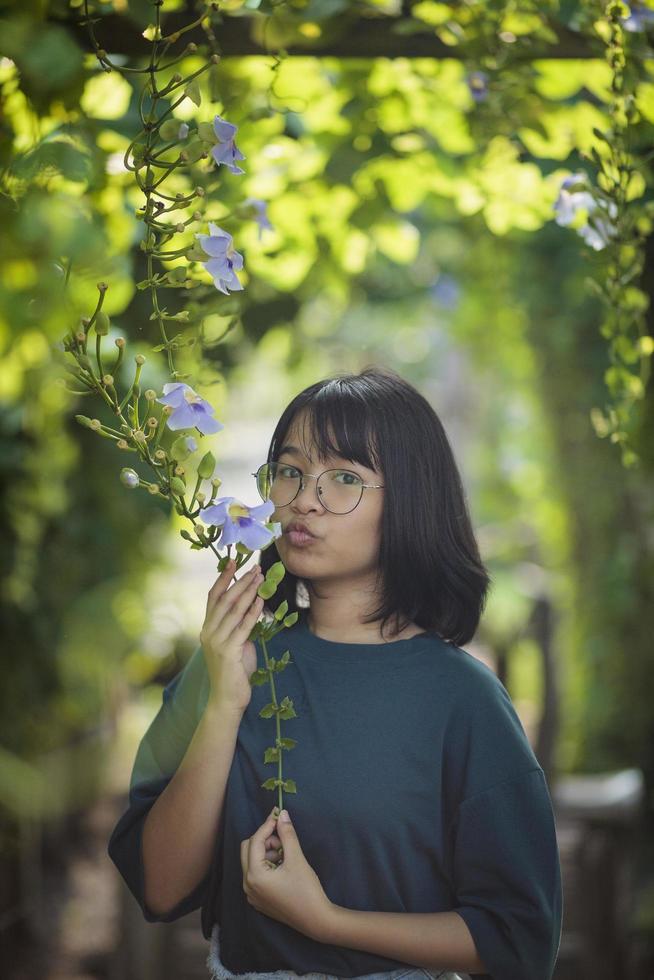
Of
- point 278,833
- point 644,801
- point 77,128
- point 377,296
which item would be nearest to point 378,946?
point 278,833

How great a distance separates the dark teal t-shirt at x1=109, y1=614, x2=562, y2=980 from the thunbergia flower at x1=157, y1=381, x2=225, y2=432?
1.07 ft

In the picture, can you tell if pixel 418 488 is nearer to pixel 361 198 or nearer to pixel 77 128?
pixel 77 128

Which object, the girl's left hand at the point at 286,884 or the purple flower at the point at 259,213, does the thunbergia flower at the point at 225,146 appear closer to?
the purple flower at the point at 259,213

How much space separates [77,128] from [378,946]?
1.08 m

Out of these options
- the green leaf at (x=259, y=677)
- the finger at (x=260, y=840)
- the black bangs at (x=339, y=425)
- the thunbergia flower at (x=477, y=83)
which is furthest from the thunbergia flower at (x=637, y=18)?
the finger at (x=260, y=840)

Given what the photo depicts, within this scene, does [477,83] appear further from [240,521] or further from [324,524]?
[240,521]

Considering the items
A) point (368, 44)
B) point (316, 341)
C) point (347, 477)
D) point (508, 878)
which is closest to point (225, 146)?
point (347, 477)

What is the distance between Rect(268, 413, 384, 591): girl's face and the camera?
1202 millimetres

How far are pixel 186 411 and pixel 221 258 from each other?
17 cm

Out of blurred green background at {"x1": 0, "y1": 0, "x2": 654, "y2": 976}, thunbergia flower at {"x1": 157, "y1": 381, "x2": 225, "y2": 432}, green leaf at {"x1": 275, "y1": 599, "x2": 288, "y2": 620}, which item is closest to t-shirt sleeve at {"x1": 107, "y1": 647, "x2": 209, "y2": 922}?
blurred green background at {"x1": 0, "y1": 0, "x2": 654, "y2": 976}

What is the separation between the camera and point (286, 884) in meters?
1.12

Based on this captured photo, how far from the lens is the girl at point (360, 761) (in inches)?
45.3

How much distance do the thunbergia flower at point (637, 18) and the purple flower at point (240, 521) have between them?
33.2 inches

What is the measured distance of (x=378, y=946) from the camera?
115cm
